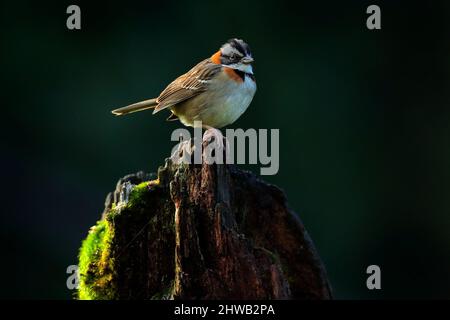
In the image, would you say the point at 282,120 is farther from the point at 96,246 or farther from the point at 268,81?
the point at 96,246

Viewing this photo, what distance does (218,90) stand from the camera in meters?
5.59

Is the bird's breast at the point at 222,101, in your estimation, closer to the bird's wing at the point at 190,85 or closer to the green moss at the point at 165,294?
the bird's wing at the point at 190,85

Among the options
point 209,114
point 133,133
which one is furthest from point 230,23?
point 209,114

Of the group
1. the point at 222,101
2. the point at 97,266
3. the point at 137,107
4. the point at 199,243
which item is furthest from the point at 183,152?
the point at 137,107

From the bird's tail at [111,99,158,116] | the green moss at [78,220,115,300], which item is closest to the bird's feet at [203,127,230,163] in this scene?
the green moss at [78,220,115,300]

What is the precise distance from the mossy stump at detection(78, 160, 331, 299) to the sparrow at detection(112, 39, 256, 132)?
90 cm

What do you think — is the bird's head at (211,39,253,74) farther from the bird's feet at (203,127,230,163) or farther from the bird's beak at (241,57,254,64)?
the bird's feet at (203,127,230,163)

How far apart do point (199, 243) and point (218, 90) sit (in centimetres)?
175

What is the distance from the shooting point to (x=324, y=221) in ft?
35.3

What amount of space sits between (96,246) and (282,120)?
6.84m

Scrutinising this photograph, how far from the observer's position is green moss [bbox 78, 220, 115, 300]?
14.3 ft

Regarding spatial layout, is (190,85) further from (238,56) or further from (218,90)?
(238,56)

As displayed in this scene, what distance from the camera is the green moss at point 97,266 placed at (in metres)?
4.37

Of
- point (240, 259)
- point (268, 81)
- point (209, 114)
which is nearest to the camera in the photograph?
point (240, 259)
